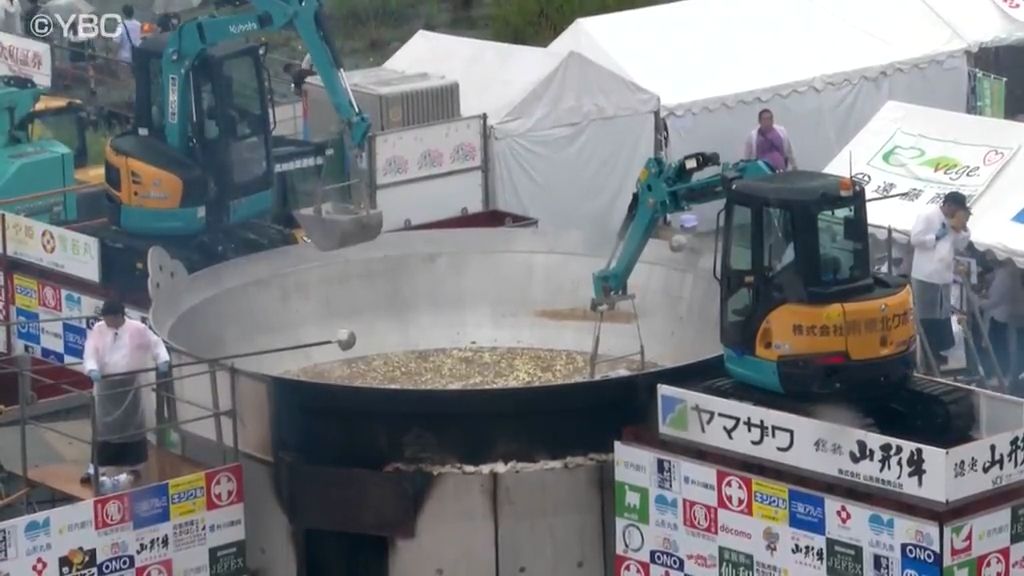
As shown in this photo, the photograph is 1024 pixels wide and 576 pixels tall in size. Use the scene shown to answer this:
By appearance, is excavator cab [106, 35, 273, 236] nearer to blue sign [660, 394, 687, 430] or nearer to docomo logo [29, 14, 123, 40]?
blue sign [660, 394, 687, 430]

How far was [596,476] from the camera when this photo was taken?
51.4 ft

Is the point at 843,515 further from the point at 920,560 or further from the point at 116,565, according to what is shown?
the point at 116,565

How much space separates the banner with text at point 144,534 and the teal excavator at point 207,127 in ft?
18.6

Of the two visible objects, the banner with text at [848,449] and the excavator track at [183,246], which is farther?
the excavator track at [183,246]

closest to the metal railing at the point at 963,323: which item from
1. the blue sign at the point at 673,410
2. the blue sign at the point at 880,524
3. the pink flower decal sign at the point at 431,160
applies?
the blue sign at the point at 673,410

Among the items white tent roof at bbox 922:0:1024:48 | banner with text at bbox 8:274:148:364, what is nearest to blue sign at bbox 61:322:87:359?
banner with text at bbox 8:274:148:364

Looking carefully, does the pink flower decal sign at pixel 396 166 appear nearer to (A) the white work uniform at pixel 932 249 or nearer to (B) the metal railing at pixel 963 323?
(B) the metal railing at pixel 963 323

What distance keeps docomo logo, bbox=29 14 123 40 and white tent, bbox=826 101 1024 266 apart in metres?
15.8

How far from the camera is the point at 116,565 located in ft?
48.2

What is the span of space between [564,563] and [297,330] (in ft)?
15.8

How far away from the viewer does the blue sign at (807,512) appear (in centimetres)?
1373

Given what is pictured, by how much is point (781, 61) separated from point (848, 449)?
11792 mm

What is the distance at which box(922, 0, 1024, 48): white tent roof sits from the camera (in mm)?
25984

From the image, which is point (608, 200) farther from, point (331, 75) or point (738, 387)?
point (738, 387)
